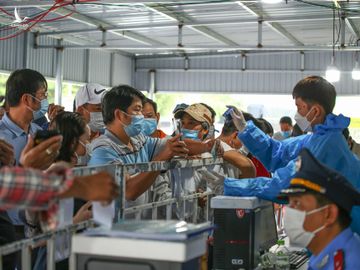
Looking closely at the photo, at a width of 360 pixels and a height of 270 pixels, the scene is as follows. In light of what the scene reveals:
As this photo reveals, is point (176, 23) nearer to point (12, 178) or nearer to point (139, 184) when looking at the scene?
point (139, 184)

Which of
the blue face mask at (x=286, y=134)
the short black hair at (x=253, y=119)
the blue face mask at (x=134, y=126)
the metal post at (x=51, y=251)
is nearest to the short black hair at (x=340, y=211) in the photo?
the metal post at (x=51, y=251)

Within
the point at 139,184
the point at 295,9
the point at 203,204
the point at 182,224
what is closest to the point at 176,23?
the point at 295,9

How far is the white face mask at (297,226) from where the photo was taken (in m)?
2.28

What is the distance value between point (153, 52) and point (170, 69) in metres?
0.64

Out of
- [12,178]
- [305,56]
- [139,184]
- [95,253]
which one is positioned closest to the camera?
[12,178]

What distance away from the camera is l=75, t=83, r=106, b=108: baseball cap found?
423 cm

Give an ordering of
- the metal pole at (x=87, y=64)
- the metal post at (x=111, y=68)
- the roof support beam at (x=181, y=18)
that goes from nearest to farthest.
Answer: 1. the roof support beam at (x=181, y=18)
2. the metal pole at (x=87, y=64)
3. the metal post at (x=111, y=68)

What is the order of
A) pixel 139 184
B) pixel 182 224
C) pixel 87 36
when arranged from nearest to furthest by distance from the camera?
pixel 182 224 < pixel 139 184 < pixel 87 36

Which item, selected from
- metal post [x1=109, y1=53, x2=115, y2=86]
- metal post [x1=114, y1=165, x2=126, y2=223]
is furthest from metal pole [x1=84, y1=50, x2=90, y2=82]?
metal post [x1=114, y1=165, x2=126, y2=223]

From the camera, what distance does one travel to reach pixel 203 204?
3.55 m

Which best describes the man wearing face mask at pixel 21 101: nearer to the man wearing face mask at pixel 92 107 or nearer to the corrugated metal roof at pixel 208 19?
the man wearing face mask at pixel 92 107

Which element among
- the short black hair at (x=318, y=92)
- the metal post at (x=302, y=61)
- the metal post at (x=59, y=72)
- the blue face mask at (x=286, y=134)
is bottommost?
the blue face mask at (x=286, y=134)

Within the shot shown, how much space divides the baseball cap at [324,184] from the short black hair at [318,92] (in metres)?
1.11

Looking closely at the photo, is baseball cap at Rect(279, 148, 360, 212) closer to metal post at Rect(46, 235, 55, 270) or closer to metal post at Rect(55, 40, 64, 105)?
metal post at Rect(46, 235, 55, 270)
